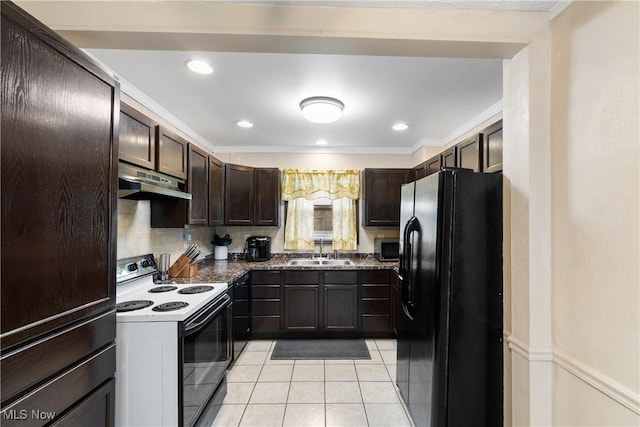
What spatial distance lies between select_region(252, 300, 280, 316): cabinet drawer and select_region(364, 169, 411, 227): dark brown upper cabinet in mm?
1572

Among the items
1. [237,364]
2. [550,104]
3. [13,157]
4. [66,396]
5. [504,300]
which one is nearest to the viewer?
[13,157]

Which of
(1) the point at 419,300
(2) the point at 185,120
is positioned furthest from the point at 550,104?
(2) the point at 185,120

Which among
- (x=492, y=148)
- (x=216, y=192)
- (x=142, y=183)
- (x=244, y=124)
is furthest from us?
(x=216, y=192)

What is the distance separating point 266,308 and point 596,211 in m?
3.09

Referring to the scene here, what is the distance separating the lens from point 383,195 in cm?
386

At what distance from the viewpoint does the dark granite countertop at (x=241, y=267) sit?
266 centimetres

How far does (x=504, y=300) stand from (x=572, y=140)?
0.81 m

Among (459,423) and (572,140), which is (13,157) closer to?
(572,140)

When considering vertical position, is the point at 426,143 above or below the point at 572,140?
above

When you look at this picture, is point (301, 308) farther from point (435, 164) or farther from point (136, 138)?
point (136, 138)

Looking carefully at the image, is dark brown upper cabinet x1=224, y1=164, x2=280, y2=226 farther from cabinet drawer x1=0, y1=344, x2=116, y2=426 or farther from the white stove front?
cabinet drawer x1=0, y1=344, x2=116, y2=426

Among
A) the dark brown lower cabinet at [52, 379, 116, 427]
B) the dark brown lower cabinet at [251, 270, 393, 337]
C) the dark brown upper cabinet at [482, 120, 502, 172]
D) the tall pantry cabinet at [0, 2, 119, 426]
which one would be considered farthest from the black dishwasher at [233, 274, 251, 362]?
the dark brown upper cabinet at [482, 120, 502, 172]

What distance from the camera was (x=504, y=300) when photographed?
1.48m

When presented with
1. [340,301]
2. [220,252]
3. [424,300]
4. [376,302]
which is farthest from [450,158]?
[220,252]
